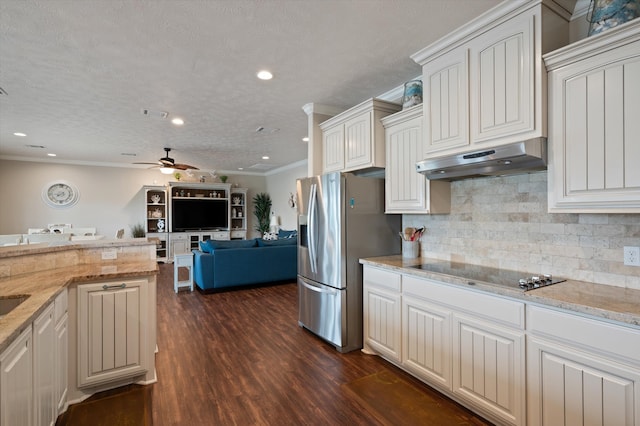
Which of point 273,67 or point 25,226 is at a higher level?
point 273,67

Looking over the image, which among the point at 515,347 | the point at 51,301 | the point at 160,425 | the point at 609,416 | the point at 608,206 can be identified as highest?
the point at 608,206

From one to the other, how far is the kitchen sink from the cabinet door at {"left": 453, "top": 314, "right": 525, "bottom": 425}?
8.71ft

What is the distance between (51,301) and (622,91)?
10.6ft

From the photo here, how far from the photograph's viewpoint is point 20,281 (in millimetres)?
2123

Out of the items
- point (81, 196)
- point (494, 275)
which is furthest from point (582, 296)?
point (81, 196)

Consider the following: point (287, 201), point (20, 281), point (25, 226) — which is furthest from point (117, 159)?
point (20, 281)

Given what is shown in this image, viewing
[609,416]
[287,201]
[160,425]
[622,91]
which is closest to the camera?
[609,416]

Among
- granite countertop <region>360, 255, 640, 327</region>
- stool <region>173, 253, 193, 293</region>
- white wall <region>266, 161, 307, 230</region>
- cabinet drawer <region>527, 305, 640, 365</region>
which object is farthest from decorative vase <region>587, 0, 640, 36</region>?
white wall <region>266, 161, 307, 230</region>

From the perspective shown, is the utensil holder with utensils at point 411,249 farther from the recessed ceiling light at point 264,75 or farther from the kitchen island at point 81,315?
the kitchen island at point 81,315

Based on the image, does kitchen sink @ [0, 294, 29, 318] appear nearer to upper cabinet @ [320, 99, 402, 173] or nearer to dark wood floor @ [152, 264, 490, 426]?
dark wood floor @ [152, 264, 490, 426]

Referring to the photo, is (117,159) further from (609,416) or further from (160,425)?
(609,416)

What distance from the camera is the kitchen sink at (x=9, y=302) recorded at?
5.82 feet

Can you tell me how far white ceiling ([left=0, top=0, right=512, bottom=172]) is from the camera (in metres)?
2.00

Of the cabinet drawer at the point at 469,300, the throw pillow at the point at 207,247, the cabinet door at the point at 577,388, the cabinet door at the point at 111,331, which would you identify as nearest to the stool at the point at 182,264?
the throw pillow at the point at 207,247
